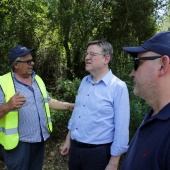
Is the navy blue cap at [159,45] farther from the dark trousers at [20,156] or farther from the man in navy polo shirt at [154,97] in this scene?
the dark trousers at [20,156]

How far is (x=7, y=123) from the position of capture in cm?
277

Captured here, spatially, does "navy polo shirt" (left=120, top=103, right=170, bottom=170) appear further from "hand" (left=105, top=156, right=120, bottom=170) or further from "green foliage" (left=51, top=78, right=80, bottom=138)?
"green foliage" (left=51, top=78, right=80, bottom=138)

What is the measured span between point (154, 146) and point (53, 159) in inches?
148

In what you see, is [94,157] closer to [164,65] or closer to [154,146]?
[154,146]

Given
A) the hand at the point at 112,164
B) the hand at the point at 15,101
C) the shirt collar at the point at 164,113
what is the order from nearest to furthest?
the shirt collar at the point at 164,113, the hand at the point at 112,164, the hand at the point at 15,101

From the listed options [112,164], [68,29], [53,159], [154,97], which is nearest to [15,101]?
[112,164]

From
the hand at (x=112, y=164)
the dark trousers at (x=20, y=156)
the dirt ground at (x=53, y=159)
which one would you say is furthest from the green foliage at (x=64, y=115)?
the hand at (x=112, y=164)

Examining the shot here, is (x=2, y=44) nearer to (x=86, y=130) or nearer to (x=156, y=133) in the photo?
(x=86, y=130)

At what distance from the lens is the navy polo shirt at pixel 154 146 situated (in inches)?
47.3

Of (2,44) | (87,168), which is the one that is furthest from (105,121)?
(2,44)

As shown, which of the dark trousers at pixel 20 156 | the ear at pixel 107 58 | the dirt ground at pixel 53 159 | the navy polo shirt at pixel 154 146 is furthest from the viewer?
the dirt ground at pixel 53 159

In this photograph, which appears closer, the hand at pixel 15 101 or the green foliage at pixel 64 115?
the hand at pixel 15 101

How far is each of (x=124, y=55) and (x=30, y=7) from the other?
311 cm

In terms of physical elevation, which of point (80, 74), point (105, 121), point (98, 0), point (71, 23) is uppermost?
point (98, 0)
